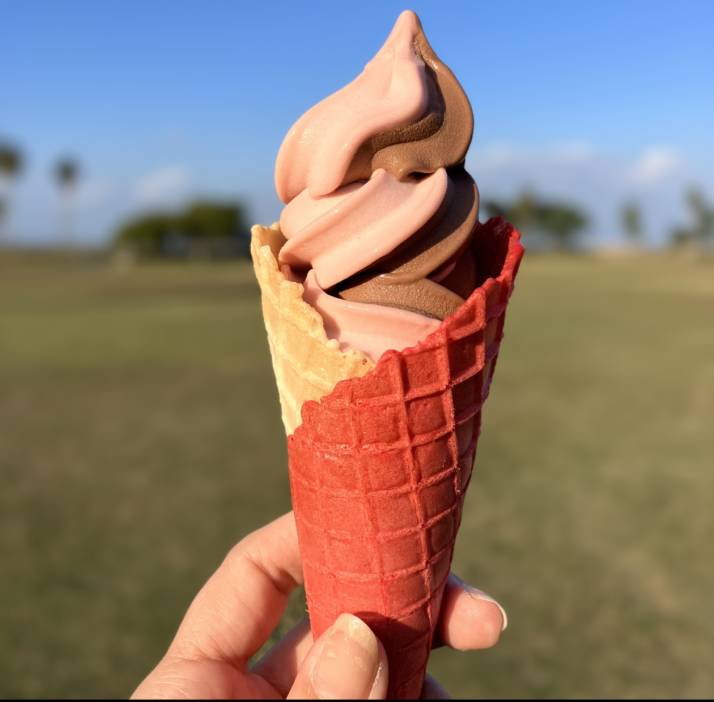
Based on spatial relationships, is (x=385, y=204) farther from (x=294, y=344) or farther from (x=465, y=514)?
(x=465, y=514)

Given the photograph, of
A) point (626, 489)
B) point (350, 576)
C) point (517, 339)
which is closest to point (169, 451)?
point (626, 489)

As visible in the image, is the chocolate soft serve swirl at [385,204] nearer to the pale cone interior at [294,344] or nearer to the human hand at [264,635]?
the pale cone interior at [294,344]

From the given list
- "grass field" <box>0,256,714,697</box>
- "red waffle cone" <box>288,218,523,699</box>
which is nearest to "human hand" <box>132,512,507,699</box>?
"red waffle cone" <box>288,218,523,699</box>

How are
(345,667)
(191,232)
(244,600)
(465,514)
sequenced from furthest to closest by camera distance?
(191,232)
(465,514)
(244,600)
(345,667)

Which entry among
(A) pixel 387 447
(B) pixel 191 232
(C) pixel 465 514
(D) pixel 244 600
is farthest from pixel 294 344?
(B) pixel 191 232

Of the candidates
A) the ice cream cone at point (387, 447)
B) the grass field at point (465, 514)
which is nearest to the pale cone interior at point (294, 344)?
the ice cream cone at point (387, 447)

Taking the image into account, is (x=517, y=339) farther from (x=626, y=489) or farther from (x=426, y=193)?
(x=426, y=193)

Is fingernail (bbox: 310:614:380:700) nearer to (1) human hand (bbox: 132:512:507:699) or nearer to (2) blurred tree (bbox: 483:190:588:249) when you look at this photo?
(1) human hand (bbox: 132:512:507:699)
